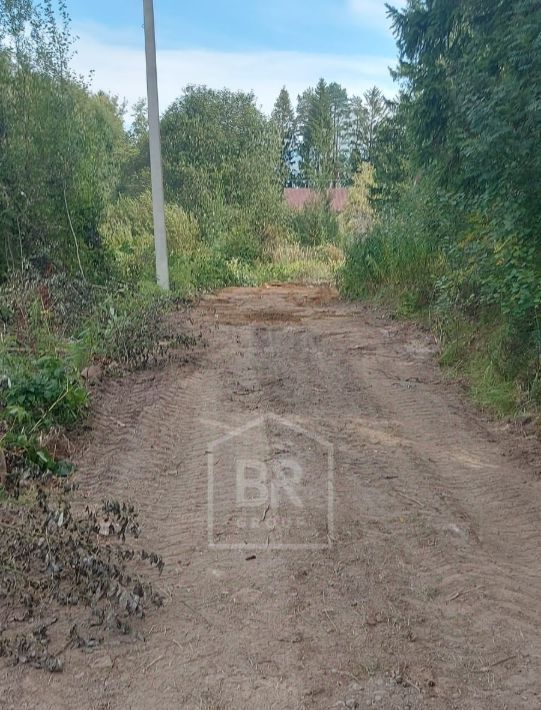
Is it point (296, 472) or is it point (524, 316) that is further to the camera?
point (524, 316)

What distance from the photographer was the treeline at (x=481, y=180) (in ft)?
16.0

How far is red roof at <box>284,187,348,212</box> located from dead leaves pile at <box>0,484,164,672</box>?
65.0 feet

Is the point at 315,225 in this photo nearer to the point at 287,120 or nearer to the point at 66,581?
the point at 66,581

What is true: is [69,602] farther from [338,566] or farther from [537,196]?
A: [537,196]

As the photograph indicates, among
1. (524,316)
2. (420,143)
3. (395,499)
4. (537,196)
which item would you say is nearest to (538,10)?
(537,196)

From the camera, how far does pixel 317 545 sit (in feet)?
11.3

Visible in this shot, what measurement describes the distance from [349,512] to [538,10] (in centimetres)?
386

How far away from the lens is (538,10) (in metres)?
4.75

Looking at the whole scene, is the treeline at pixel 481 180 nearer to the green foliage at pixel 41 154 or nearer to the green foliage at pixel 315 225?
the green foliage at pixel 41 154

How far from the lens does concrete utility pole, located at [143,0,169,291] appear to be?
11.5 metres

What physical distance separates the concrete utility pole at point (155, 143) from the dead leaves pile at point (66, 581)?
29.9 feet

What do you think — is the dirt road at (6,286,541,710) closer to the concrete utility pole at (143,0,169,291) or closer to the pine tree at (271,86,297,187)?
the concrete utility pole at (143,0,169,291)

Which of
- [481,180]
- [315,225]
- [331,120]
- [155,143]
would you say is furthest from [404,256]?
[331,120]

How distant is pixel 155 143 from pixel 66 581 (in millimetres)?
10347
